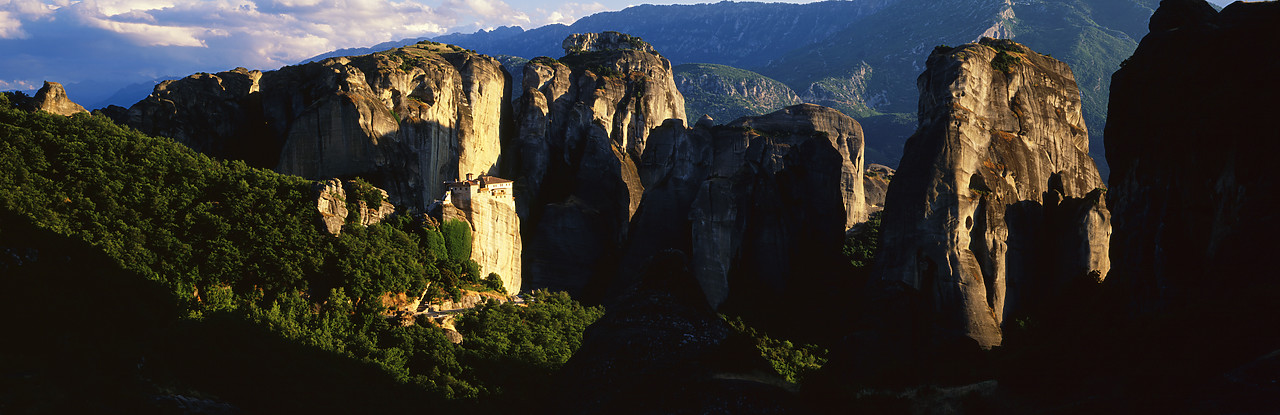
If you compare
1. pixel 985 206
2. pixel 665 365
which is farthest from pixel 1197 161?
pixel 985 206

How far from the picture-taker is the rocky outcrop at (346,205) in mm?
47469

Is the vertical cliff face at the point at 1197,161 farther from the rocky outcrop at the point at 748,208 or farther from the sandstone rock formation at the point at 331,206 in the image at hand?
the sandstone rock formation at the point at 331,206

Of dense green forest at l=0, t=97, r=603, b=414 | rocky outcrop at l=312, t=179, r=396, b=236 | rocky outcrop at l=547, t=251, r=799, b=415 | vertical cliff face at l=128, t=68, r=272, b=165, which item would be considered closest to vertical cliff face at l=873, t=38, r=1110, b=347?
dense green forest at l=0, t=97, r=603, b=414

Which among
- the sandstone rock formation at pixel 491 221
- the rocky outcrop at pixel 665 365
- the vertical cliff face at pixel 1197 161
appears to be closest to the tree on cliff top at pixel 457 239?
the sandstone rock formation at pixel 491 221

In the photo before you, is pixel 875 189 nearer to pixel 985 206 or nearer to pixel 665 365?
pixel 985 206

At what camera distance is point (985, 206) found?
4494 cm

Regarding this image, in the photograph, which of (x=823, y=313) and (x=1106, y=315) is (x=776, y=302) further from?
(x=1106, y=315)

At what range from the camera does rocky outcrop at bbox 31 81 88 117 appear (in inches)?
2010

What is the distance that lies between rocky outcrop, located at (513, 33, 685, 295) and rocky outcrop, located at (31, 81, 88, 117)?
3101cm

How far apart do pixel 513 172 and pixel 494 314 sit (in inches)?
1045

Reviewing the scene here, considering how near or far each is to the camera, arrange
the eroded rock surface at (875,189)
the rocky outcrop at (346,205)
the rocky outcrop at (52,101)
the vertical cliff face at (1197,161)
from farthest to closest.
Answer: the eroded rock surface at (875,189) < the rocky outcrop at (52,101) < the rocky outcrop at (346,205) < the vertical cliff face at (1197,161)

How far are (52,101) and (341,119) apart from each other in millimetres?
16812

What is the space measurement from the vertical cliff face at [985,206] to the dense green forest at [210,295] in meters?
19.6

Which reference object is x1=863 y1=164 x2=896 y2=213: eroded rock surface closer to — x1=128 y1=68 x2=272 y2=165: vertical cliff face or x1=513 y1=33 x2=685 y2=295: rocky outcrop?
x1=513 y1=33 x2=685 y2=295: rocky outcrop
